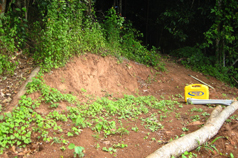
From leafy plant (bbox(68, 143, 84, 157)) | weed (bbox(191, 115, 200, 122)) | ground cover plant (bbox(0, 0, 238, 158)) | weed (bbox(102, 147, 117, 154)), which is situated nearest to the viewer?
leafy plant (bbox(68, 143, 84, 157))

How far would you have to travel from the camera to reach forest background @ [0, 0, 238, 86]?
5332 mm

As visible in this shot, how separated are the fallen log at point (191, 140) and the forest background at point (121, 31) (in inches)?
133

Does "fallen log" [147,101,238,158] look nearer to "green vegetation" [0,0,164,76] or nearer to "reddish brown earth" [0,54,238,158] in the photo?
"reddish brown earth" [0,54,238,158]

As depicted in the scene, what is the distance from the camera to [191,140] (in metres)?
3.52

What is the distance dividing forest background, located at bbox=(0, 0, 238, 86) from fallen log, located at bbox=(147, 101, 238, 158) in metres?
3.38

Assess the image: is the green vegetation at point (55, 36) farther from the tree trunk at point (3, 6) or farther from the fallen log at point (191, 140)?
the fallen log at point (191, 140)

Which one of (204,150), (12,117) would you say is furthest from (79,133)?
(204,150)

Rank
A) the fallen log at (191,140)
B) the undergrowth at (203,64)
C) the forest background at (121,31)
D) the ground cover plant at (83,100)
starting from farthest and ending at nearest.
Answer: the undergrowth at (203,64) → the forest background at (121,31) → the ground cover plant at (83,100) → the fallen log at (191,140)

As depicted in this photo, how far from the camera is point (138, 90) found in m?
7.39

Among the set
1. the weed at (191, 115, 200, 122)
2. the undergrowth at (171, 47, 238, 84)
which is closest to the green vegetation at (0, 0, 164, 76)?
the weed at (191, 115, 200, 122)

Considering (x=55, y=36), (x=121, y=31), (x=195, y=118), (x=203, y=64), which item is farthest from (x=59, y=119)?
(x=203, y=64)

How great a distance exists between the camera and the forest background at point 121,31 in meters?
5.33

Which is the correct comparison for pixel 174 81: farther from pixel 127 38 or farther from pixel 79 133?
pixel 79 133

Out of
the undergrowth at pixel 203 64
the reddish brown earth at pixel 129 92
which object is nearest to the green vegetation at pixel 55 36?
the reddish brown earth at pixel 129 92
